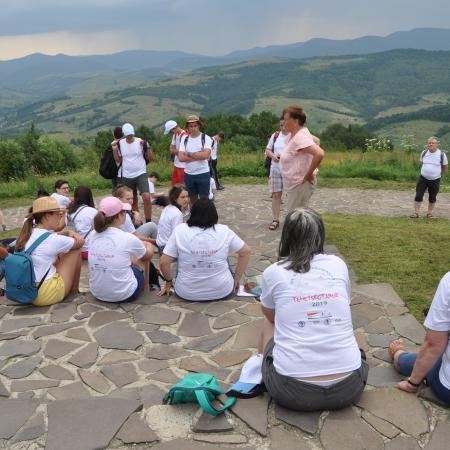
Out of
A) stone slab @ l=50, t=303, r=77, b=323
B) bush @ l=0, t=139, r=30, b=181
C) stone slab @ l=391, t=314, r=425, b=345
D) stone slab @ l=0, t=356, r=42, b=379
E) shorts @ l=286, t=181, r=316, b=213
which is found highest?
shorts @ l=286, t=181, r=316, b=213

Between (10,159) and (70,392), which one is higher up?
(70,392)

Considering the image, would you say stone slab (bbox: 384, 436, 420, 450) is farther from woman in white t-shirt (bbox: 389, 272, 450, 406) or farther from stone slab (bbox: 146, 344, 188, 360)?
stone slab (bbox: 146, 344, 188, 360)

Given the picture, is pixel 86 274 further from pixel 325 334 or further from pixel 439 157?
pixel 439 157

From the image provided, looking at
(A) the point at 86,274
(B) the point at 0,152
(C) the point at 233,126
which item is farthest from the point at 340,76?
(A) the point at 86,274

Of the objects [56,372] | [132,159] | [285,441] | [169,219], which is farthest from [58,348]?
[132,159]

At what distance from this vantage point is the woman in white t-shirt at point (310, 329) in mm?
2795

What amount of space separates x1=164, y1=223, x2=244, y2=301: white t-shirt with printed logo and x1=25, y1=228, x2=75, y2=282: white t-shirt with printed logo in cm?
107

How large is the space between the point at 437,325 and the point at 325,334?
2.18ft

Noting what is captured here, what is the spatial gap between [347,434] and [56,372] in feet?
7.33

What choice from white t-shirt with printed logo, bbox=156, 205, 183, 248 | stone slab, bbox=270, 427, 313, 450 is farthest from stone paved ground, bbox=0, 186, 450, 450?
white t-shirt with printed logo, bbox=156, 205, 183, 248

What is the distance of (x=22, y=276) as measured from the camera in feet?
15.0

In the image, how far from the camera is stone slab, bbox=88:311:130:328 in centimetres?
450

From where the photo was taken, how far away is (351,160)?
52.4ft

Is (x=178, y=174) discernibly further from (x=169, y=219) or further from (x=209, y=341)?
(x=209, y=341)
